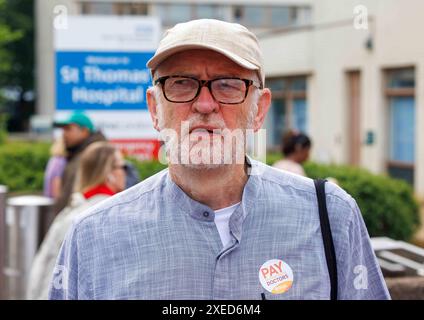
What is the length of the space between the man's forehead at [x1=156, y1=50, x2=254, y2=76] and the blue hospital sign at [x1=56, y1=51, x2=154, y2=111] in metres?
4.39

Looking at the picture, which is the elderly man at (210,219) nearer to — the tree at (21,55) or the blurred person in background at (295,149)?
the blurred person in background at (295,149)

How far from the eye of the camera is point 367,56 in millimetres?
15516

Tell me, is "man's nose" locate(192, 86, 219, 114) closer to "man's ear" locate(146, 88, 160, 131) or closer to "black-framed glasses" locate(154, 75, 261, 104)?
"black-framed glasses" locate(154, 75, 261, 104)

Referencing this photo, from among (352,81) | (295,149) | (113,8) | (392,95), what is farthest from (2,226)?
(352,81)

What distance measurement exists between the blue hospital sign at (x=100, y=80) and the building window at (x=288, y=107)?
12680mm

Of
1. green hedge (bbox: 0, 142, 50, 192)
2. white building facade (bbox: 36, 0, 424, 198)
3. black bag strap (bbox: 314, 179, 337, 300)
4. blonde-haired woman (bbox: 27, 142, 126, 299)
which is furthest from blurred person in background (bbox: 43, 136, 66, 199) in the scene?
white building facade (bbox: 36, 0, 424, 198)

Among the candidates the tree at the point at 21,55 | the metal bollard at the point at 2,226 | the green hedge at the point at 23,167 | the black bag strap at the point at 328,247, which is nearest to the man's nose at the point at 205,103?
the black bag strap at the point at 328,247

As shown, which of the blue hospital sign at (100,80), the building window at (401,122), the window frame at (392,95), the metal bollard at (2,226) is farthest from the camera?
the building window at (401,122)

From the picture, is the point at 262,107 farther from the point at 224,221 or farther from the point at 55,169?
the point at 55,169

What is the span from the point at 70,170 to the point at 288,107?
1497 centimetres

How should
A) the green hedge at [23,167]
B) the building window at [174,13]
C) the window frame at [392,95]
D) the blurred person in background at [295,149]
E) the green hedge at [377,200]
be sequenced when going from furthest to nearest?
the building window at [174,13], the window frame at [392,95], the green hedge at [23,167], the green hedge at [377,200], the blurred person in background at [295,149]

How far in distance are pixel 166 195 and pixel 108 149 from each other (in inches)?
96.3

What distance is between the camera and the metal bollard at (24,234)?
5.82 m

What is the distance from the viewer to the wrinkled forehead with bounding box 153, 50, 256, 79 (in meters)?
1.89
